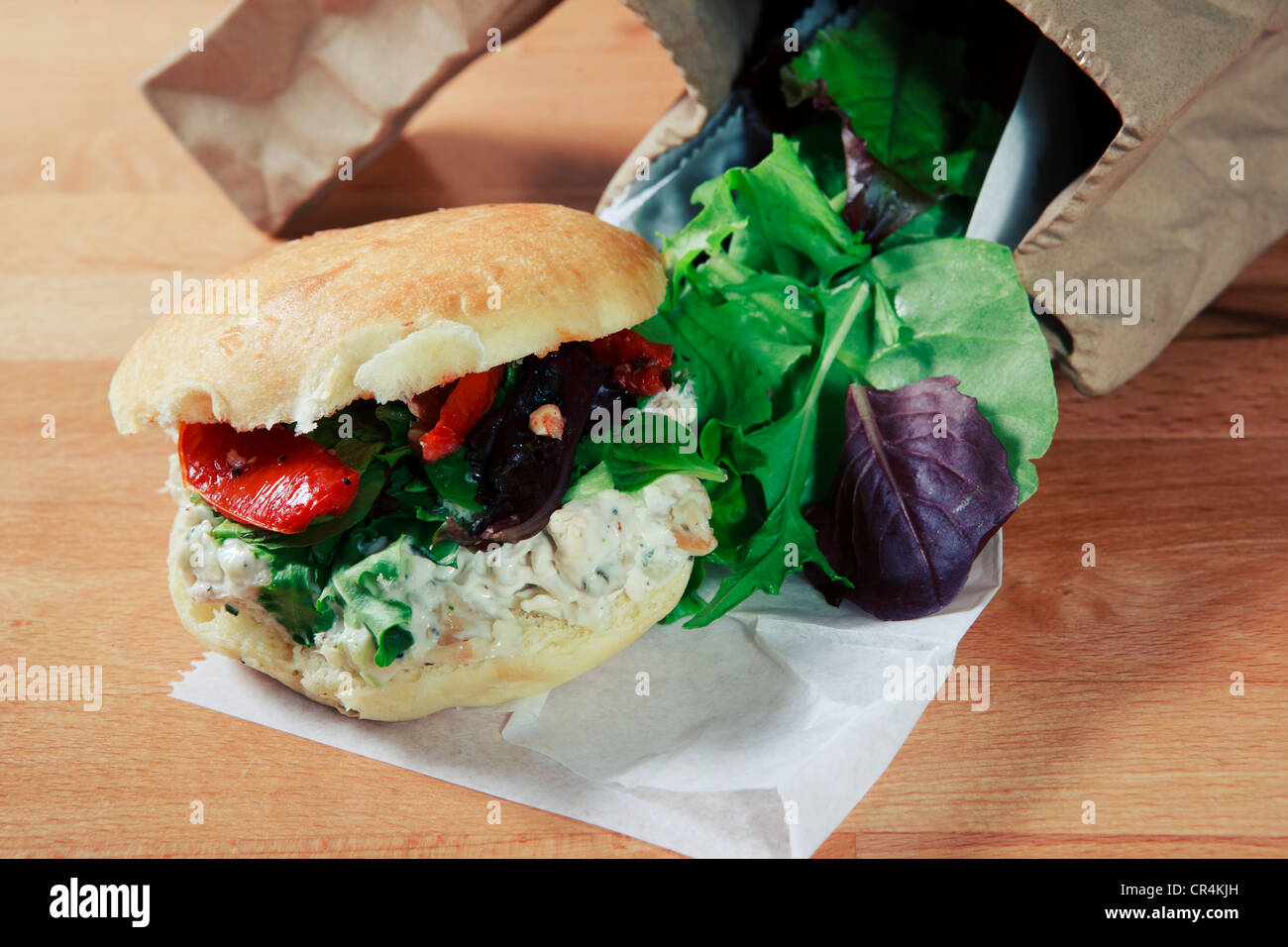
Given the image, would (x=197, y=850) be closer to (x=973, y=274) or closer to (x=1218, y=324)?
(x=973, y=274)

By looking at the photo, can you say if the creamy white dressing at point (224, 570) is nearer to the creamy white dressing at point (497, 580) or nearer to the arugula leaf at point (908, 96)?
the creamy white dressing at point (497, 580)

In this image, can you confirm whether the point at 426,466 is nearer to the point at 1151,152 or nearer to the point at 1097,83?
the point at 1097,83

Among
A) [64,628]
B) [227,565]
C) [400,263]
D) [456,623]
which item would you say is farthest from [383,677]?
[64,628]

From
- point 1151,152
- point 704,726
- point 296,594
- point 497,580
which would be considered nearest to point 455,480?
point 497,580

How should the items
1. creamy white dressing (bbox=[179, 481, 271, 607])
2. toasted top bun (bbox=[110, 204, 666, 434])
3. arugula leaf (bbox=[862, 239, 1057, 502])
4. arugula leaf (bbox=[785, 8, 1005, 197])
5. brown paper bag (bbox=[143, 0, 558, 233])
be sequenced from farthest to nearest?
brown paper bag (bbox=[143, 0, 558, 233])
arugula leaf (bbox=[785, 8, 1005, 197])
arugula leaf (bbox=[862, 239, 1057, 502])
creamy white dressing (bbox=[179, 481, 271, 607])
toasted top bun (bbox=[110, 204, 666, 434])

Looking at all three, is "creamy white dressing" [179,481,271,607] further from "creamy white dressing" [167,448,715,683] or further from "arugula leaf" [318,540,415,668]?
"arugula leaf" [318,540,415,668]

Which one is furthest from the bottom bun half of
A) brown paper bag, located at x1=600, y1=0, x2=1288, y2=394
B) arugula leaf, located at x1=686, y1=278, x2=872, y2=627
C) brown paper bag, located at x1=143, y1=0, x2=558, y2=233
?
brown paper bag, located at x1=143, y1=0, x2=558, y2=233
